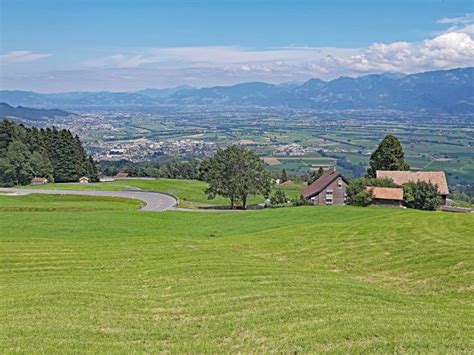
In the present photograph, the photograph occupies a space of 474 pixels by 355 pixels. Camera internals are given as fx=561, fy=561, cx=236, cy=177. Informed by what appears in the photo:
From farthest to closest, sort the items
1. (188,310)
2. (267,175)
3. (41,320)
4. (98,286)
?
(267,175)
(98,286)
(188,310)
(41,320)

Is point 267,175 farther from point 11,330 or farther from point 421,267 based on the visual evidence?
point 11,330

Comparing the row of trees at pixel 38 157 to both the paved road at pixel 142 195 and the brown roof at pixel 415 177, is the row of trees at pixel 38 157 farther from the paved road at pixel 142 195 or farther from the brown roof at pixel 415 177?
the brown roof at pixel 415 177

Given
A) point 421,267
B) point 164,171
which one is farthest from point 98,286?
point 164,171

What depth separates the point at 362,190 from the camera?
59.1 m

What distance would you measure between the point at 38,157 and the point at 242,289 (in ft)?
272

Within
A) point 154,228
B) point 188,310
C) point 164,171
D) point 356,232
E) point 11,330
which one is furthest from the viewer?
point 164,171

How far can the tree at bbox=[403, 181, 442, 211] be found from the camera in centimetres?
5884

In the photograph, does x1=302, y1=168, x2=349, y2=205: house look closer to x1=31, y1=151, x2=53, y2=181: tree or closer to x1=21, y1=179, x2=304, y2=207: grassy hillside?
x1=21, y1=179, x2=304, y2=207: grassy hillside

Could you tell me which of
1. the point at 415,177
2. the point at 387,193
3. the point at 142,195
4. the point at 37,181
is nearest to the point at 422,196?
the point at 387,193

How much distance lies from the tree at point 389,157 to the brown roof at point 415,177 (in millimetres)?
4101

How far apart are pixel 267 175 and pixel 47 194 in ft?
88.1

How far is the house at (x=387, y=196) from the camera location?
2313 inches

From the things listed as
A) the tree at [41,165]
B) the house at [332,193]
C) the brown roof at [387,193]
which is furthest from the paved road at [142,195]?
the brown roof at [387,193]

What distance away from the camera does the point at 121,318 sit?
1403 cm
